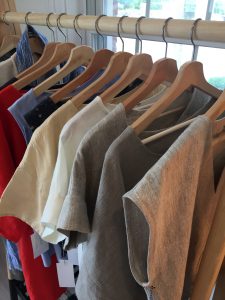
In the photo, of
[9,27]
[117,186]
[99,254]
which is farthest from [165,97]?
[9,27]

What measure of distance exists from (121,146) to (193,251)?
240 millimetres

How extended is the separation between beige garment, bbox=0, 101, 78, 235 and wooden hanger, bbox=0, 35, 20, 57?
23.3 inches

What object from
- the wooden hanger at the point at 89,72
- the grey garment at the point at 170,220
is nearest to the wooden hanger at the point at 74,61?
the wooden hanger at the point at 89,72

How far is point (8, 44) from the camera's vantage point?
3.20ft

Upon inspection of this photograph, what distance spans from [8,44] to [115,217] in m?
0.82

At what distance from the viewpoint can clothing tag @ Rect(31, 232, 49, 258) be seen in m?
0.65

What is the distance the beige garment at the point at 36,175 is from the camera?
0.52 meters

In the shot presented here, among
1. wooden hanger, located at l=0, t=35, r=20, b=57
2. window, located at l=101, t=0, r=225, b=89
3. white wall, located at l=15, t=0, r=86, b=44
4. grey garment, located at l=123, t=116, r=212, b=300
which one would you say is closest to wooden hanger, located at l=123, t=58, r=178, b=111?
grey garment, located at l=123, t=116, r=212, b=300

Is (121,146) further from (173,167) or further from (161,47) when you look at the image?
(161,47)

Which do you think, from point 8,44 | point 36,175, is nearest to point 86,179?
point 36,175

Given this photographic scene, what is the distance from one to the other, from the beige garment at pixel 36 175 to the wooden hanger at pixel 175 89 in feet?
0.51

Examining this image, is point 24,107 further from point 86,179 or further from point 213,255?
point 213,255

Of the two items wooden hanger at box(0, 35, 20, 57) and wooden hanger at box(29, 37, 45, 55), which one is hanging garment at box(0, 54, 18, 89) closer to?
wooden hanger at box(29, 37, 45, 55)

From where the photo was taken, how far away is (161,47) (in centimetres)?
159
